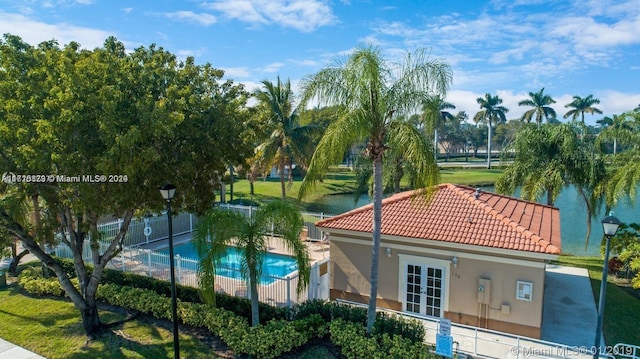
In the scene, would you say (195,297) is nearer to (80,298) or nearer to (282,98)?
(80,298)

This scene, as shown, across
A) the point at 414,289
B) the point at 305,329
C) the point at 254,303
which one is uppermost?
the point at 254,303

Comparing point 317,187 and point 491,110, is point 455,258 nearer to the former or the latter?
point 317,187

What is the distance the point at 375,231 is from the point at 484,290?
4088mm

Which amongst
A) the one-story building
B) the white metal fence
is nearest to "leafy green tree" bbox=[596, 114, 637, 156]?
the one-story building

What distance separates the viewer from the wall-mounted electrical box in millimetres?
11227

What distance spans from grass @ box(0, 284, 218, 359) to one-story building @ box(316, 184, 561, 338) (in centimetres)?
517

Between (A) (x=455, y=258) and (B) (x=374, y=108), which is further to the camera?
(A) (x=455, y=258)

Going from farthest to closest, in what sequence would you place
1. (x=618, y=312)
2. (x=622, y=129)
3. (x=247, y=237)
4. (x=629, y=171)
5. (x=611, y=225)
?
(x=622, y=129) → (x=629, y=171) → (x=618, y=312) → (x=247, y=237) → (x=611, y=225)

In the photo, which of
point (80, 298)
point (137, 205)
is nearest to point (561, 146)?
point (137, 205)

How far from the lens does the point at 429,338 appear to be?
35.6 feet

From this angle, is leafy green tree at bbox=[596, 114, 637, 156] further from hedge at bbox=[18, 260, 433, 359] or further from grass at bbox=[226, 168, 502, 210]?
grass at bbox=[226, 168, 502, 210]

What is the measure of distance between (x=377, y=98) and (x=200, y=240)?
5527mm

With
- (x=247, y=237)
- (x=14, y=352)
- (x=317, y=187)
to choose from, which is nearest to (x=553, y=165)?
(x=247, y=237)

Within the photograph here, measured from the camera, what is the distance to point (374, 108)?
9.17 metres
